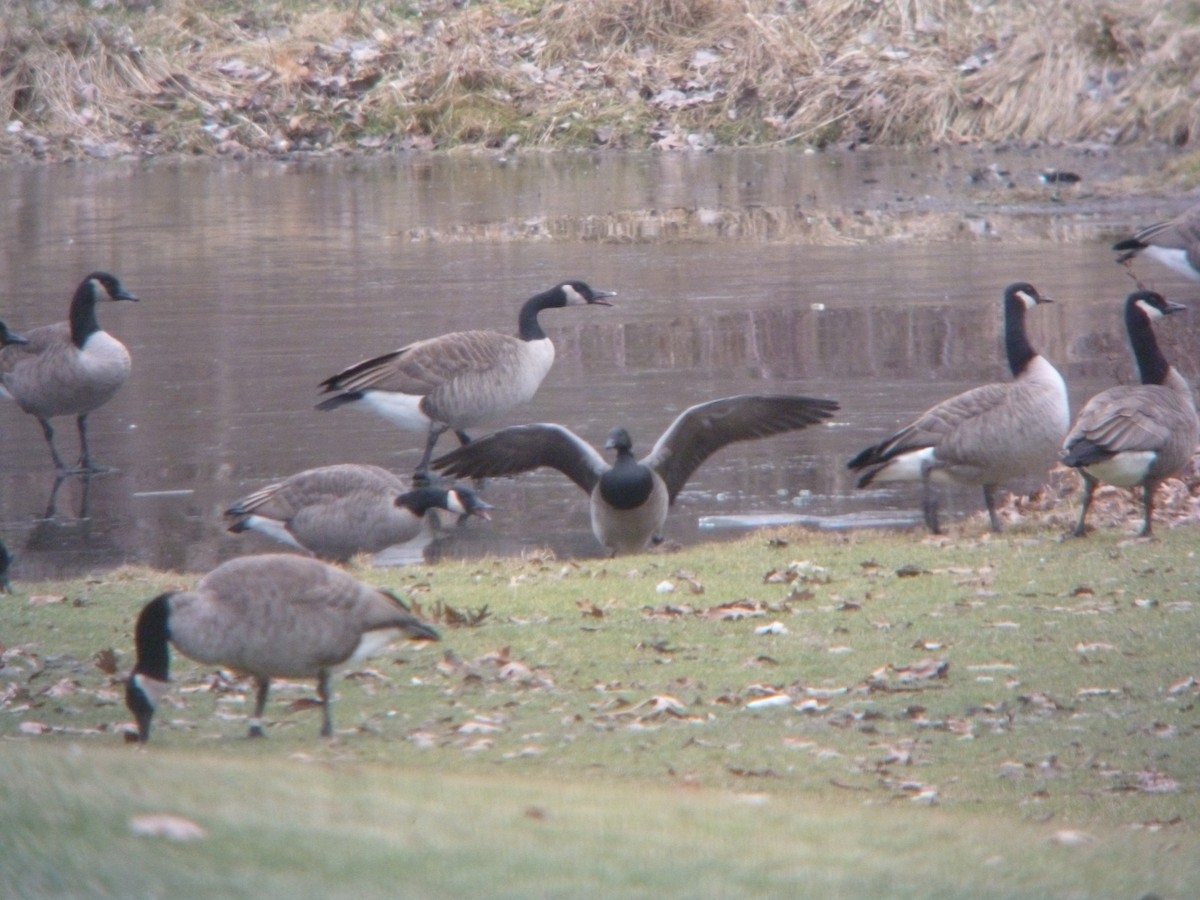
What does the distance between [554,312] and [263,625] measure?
1142cm

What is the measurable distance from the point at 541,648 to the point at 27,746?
2.42m

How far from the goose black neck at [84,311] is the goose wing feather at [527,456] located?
3147mm

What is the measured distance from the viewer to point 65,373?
12.0 metres

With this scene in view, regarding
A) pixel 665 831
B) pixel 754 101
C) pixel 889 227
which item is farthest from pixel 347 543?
pixel 754 101

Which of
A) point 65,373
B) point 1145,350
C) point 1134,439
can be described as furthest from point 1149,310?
point 65,373

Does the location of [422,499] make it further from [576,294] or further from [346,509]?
[576,294]

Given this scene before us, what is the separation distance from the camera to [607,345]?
50.0ft

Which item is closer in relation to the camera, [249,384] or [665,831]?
[665,831]

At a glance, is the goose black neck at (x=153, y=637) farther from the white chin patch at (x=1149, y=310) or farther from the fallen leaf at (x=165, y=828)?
the white chin patch at (x=1149, y=310)

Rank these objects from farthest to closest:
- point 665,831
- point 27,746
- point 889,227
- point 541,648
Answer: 1. point 889,227
2. point 541,648
3. point 27,746
4. point 665,831

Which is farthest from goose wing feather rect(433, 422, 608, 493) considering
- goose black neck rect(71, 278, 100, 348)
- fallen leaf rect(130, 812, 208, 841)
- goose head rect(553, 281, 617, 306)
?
fallen leaf rect(130, 812, 208, 841)

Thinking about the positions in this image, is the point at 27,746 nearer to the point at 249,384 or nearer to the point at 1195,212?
the point at 249,384

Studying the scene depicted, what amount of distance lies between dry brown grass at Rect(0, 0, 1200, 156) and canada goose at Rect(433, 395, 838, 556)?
18798 millimetres

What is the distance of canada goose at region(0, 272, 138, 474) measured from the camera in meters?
12.0
